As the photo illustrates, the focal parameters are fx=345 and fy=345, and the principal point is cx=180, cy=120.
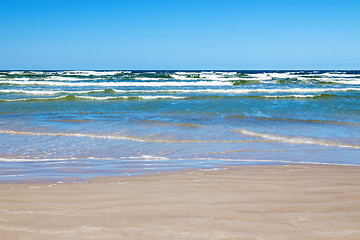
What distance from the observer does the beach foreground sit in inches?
100

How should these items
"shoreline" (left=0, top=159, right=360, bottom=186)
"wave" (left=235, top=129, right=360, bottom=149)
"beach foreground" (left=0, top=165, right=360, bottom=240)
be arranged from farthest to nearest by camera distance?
"wave" (left=235, top=129, right=360, bottom=149) → "shoreline" (left=0, top=159, right=360, bottom=186) → "beach foreground" (left=0, top=165, right=360, bottom=240)

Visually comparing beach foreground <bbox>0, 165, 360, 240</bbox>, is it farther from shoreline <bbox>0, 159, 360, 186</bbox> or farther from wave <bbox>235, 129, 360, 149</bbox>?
wave <bbox>235, 129, 360, 149</bbox>

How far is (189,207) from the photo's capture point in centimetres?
308

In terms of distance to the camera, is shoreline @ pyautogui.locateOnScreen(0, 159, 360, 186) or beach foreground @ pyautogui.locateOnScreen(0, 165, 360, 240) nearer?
beach foreground @ pyautogui.locateOnScreen(0, 165, 360, 240)

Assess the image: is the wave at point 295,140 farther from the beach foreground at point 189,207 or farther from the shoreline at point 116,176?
the beach foreground at point 189,207

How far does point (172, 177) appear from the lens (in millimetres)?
4297

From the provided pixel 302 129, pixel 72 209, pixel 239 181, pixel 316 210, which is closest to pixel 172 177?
pixel 239 181

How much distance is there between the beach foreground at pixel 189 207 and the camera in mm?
2551

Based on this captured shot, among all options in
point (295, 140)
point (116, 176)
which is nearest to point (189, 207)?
point (116, 176)

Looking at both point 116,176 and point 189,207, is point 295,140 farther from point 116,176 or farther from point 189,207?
point 189,207

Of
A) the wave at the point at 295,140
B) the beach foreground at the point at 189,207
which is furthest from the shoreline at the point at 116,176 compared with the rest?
the wave at the point at 295,140

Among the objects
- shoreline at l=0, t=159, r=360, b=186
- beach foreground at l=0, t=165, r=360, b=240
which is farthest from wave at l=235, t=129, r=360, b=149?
beach foreground at l=0, t=165, r=360, b=240

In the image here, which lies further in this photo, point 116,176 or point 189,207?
point 116,176

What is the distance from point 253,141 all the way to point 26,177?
454 cm
